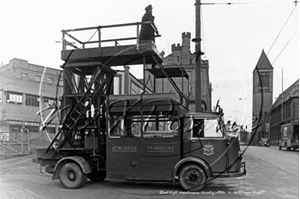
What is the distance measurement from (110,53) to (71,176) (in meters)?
3.67

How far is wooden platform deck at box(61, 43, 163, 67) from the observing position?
8.10 metres

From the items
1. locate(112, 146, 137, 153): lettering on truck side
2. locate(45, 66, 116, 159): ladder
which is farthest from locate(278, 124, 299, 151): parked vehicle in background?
locate(45, 66, 116, 159): ladder

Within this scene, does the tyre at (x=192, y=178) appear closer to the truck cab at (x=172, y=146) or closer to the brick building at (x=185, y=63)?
the truck cab at (x=172, y=146)

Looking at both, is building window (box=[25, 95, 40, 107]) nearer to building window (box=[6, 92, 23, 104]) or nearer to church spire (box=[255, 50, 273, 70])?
building window (box=[6, 92, 23, 104])

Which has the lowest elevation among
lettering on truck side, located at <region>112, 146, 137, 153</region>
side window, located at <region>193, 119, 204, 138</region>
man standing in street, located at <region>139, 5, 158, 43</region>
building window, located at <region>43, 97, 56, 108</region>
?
lettering on truck side, located at <region>112, 146, 137, 153</region>

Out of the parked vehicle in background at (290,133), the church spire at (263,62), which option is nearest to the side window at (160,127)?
the parked vehicle in background at (290,133)

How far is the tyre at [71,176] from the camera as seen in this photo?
8.26 metres

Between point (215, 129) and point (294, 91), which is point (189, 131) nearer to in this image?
point (215, 129)

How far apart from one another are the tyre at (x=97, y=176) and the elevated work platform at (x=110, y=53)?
3365mm

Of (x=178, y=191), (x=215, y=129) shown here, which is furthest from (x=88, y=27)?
(x=178, y=191)

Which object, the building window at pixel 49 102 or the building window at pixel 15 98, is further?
the building window at pixel 15 98

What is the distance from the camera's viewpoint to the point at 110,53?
839cm

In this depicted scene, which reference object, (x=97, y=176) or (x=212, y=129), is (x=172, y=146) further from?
(x=97, y=176)

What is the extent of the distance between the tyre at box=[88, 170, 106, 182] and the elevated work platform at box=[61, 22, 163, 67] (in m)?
3.37
